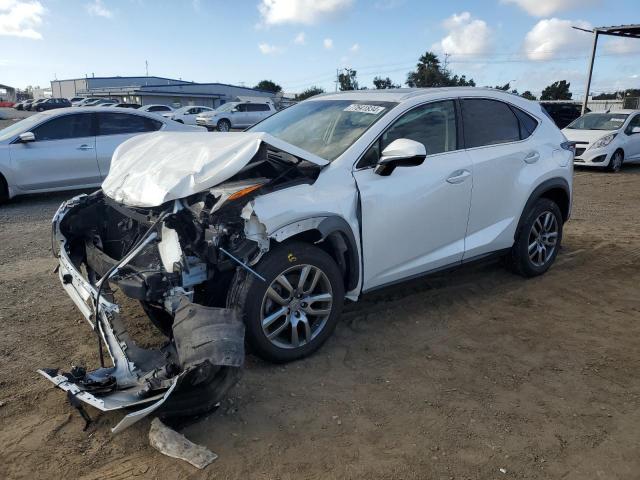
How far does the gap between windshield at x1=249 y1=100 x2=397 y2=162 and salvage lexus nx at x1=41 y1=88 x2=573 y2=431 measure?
0.02 meters

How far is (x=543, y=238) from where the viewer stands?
5.32 metres

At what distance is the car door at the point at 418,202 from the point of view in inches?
149

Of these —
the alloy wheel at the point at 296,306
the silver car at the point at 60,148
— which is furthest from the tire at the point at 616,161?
the alloy wheel at the point at 296,306

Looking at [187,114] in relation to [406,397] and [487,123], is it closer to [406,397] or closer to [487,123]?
[487,123]

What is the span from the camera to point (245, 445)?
2.77 m

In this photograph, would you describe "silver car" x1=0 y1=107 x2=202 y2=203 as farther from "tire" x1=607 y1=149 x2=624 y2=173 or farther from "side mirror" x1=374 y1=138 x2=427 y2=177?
"tire" x1=607 y1=149 x2=624 y2=173

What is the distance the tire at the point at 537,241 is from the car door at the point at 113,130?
6.81m

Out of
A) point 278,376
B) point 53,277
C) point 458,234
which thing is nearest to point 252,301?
point 278,376

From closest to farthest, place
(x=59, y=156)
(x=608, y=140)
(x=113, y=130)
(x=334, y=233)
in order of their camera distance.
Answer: (x=334, y=233) → (x=59, y=156) → (x=113, y=130) → (x=608, y=140)

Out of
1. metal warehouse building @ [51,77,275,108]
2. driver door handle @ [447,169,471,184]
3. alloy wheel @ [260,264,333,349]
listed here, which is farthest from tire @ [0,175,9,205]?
metal warehouse building @ [51,77,275,108]

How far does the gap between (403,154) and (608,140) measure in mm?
11806

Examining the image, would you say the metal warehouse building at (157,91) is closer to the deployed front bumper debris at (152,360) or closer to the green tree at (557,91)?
the green tree at (557,91)

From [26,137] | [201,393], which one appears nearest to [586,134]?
[26,137]

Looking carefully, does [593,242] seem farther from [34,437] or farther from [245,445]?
[34,437]
